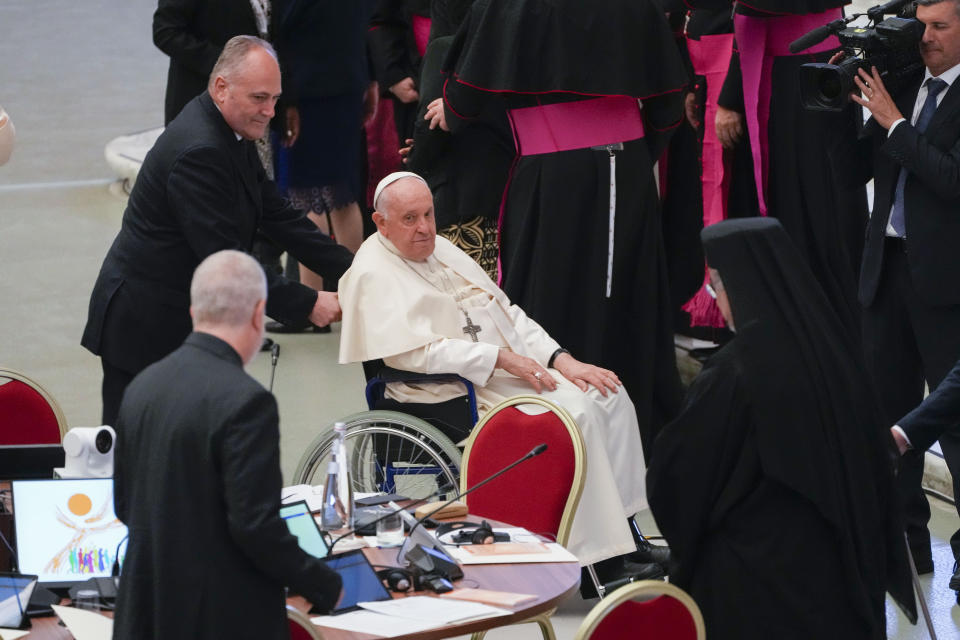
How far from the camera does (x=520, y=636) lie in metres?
4.43

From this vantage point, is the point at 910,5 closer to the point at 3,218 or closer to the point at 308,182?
the point at 308,182

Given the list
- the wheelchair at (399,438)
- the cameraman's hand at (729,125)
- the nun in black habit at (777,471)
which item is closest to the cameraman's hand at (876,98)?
the cameraman's hand at (729,125)

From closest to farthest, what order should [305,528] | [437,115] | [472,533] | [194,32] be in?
[305,528] → [472,533] → [437,115] → [194,32]

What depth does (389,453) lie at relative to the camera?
14.9 ft

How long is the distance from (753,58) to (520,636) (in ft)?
7.93

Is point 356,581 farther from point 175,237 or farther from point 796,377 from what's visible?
point 175,237

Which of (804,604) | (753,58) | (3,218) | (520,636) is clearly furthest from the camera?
(3,218)

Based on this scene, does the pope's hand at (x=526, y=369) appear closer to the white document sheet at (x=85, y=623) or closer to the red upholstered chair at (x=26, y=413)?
the red upholstered chair at (x=26, y=413)

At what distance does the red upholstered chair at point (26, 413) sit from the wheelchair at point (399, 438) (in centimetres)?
76

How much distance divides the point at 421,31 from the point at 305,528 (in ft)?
13.2

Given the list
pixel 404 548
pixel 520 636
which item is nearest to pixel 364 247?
pixel 520 636

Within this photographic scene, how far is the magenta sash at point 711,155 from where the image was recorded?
5.94 m

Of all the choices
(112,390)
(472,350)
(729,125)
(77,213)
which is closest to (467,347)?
(472,350)

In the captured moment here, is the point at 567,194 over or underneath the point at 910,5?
underneath
